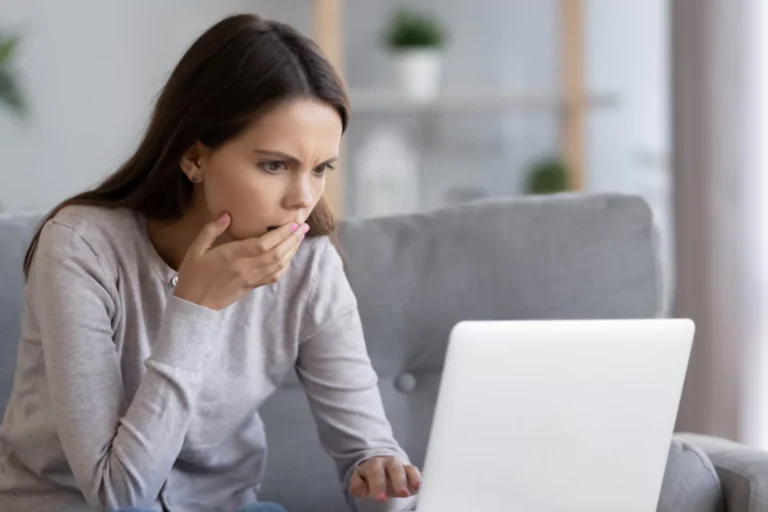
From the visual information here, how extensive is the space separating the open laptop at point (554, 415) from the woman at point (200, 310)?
23 cm

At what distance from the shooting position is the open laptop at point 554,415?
105 cm

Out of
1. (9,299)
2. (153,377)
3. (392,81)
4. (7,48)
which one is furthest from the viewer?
(392,81)

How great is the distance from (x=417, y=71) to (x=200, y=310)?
207cm

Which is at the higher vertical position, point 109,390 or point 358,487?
point 109,390

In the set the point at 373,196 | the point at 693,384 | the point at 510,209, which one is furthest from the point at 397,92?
the point at 510,209

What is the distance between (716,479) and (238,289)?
2.10 ft

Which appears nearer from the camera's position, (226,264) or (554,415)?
(554,415)

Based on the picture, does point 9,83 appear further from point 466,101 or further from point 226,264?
point 226,264

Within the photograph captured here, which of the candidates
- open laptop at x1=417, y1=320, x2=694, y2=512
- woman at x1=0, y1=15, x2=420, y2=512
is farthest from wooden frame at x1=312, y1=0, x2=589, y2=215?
open laptop at x1=417, y1=320, x2=694, y2=512

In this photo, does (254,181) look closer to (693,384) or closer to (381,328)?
(381,328)

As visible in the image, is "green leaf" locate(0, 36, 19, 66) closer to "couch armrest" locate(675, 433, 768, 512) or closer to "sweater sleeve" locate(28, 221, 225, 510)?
"sweater sleeve" locate(28, 221, 225, 510)

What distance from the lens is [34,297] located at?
4.36ft

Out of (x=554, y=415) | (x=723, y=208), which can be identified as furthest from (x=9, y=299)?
(x=723, y=208)

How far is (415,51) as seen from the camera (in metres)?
3.20
